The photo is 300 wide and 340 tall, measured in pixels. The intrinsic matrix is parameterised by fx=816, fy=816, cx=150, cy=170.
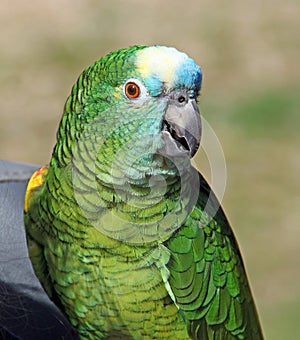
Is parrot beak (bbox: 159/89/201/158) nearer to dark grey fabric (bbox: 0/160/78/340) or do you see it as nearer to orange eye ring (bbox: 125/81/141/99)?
orange eye ring (bbox: 125/81/141/99)

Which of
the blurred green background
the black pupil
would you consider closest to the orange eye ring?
the black pupil

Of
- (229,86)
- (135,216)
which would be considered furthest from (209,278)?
(229,86)

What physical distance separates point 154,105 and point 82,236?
341 millimetres

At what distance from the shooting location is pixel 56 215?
1.79 metres

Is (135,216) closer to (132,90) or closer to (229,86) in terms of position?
(132,90)

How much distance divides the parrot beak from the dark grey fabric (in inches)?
15.8

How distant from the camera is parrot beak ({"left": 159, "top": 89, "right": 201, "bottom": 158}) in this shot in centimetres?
161

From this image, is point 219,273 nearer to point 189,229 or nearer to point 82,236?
point 189,229

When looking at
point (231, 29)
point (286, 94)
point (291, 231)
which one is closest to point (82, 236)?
point (291, 231)

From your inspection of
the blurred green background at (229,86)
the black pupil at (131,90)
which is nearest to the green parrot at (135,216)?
the black pupil at (131,90)

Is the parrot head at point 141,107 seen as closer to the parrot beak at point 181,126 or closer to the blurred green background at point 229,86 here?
the parrot beak at point 181,126

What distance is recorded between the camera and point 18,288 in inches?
69.7

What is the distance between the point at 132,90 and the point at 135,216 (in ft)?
0.89

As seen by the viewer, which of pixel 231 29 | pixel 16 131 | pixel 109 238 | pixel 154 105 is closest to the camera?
pixel 154 105
